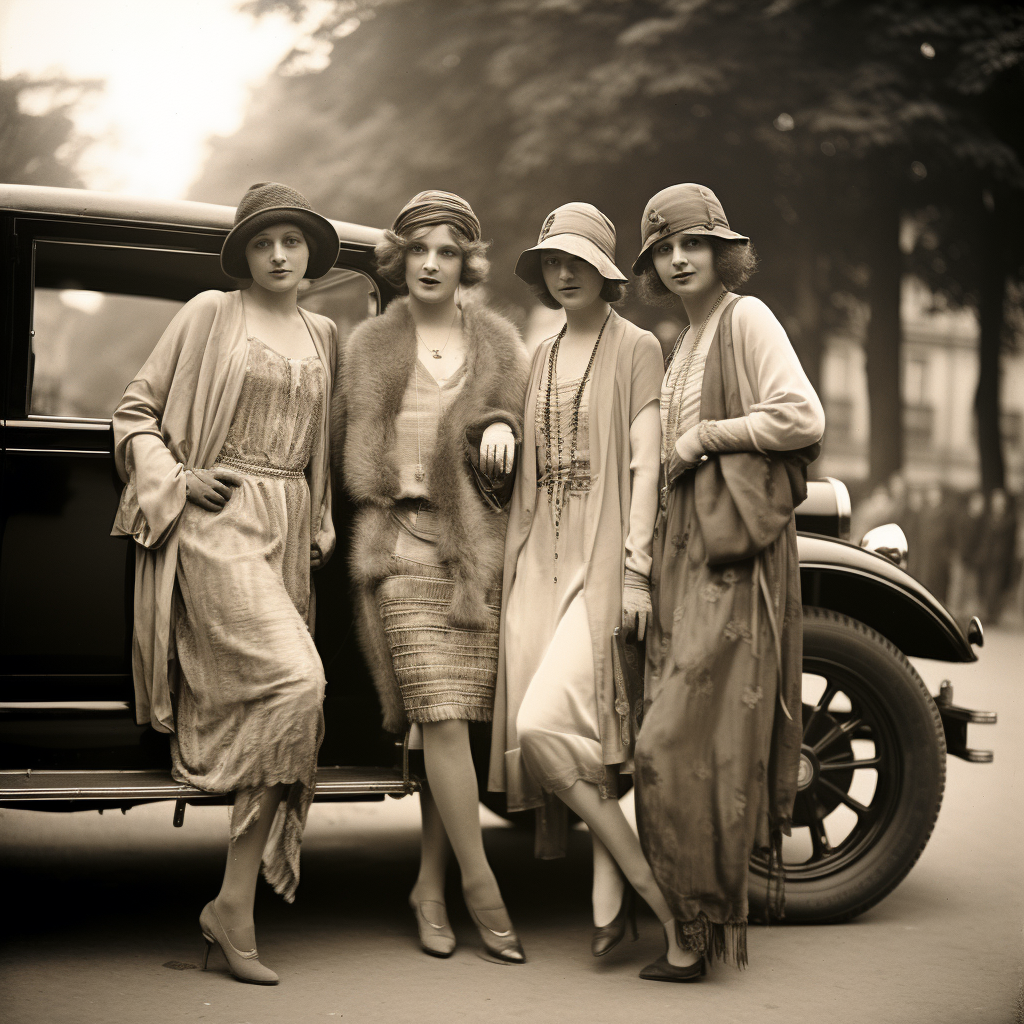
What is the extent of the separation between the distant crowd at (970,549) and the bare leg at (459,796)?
10.9 m

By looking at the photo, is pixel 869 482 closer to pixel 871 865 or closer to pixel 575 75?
pixel 575 75

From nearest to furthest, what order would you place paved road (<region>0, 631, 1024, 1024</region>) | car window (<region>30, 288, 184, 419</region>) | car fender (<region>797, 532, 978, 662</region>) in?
paved road (<region>0, 631, 1024, 1024</region>), car fender (<region>797, 532, 978, 662</region>), car window (<region>30, 288, 184, 419</region>)

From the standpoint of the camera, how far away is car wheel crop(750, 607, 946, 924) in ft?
14.0

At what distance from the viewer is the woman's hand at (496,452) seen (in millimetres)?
3801

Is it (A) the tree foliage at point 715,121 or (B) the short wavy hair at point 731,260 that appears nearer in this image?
(B) the short wavy hair at point 731,260

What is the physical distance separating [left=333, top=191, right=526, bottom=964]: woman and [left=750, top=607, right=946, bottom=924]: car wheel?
3.78 feet

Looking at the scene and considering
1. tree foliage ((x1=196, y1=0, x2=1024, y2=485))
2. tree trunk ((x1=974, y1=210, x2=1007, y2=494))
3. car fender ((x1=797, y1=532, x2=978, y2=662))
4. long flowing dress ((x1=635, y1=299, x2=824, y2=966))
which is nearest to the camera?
long flowing dress ((x1=635, y1=299, x2=824, y2=966))

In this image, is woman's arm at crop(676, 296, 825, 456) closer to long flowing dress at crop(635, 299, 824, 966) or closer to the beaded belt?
long flowing dress at crop(635, 299, 824, 966)

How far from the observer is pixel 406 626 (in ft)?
12.6

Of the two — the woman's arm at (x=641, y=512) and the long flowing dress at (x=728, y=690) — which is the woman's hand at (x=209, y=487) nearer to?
the woman's arm at (x=641, y=512)

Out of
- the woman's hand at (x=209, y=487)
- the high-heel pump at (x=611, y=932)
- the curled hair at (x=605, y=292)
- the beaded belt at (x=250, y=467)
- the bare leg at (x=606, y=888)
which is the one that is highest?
the curled hair at (x=605, y=292)

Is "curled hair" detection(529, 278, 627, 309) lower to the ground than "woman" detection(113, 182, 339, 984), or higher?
higher

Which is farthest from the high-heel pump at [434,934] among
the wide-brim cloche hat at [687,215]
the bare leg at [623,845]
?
the wide-brim cloche hat at [687,215]

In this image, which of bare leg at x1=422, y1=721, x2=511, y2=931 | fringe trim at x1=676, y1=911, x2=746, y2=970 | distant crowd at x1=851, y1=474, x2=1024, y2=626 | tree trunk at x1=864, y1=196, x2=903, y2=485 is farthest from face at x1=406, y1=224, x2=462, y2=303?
tree trunk at x1=864, y1=196, x2=903, y2=485
